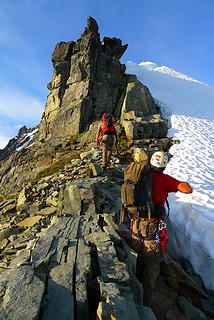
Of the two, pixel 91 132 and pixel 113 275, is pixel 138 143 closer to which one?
pixel 91 132

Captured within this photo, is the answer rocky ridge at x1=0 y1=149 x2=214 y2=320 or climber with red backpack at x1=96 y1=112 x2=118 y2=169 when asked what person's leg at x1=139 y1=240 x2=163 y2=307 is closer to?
rocky ridge at x1=0 y1=149 x2=214 y2=320

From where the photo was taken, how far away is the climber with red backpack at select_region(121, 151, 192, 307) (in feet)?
17.3

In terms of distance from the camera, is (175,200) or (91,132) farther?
(91,132)

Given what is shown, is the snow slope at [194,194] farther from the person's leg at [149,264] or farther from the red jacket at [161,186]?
the red jacket at [161,186]

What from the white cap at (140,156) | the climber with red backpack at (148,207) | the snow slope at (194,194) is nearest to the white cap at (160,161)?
the climber with red backpack at (148,207)

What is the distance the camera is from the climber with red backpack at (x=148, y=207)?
17.3 ft

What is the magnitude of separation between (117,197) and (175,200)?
11.7 feet

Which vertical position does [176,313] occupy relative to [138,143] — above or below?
below

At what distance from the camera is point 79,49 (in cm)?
3191

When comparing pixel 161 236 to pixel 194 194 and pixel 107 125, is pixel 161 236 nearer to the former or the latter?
pixel 194 194

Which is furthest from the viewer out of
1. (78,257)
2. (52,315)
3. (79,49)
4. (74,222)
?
(79,49)

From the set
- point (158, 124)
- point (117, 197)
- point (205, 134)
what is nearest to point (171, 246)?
point (117, 197)

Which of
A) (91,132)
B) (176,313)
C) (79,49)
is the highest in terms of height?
(79,49)

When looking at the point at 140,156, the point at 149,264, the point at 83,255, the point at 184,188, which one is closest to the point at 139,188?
the point at 184,188
